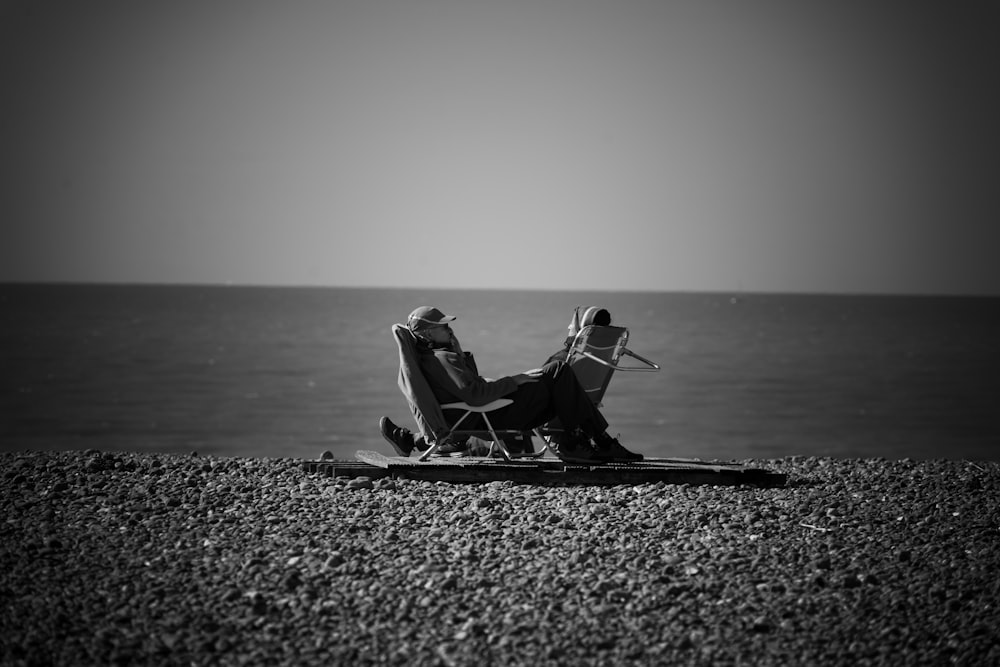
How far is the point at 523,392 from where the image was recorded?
33.3ft

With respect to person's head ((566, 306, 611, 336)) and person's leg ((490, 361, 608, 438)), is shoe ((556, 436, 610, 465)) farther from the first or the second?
person's head ((566, 306, 611, 336))

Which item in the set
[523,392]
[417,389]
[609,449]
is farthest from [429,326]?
[609,449]

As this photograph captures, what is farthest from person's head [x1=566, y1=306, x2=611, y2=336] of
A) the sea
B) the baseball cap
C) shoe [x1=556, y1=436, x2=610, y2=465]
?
the sea

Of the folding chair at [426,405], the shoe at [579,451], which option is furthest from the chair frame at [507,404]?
the shoe at [579,451]

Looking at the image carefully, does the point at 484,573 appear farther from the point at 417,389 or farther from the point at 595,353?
the point at 595,353

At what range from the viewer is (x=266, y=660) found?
5891mm

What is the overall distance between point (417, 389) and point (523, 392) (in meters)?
0.96

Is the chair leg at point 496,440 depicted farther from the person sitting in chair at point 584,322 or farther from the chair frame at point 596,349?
the chair frame at point 596,349

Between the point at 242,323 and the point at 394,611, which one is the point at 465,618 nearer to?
the point at 394,611

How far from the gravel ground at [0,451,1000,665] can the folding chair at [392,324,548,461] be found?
1.99 ft

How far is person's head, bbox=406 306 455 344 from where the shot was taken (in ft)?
33.3

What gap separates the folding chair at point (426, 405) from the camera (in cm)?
995

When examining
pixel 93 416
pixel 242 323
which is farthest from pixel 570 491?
pixel 242 323

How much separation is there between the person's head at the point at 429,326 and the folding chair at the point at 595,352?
1.21m
